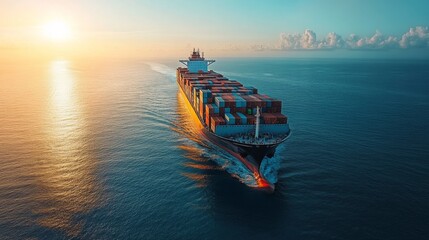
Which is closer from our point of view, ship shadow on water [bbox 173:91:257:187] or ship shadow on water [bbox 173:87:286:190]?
ship shadow on water [bbox 173:87:286:190]

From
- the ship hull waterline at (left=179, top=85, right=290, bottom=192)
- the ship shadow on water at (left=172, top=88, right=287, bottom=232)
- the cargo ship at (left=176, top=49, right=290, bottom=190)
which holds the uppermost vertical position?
the cargo ship at (left=176, top=49, right=290, bottom=190)

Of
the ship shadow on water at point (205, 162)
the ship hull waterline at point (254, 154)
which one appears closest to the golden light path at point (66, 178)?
the ship shadow on water at point (205, 162)

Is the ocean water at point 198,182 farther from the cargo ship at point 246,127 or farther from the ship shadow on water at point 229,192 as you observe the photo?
the cargo ship at point 246,127

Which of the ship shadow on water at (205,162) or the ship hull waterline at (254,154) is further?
the ship shadow on water at (205,162)

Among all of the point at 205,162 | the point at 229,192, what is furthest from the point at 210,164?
the point at 229,192

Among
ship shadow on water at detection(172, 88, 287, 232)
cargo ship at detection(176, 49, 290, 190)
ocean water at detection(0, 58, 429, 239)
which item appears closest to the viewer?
ocean water at detection(0, 58, 429, 239)

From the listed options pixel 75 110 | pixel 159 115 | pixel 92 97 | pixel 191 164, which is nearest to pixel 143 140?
pixel 191 164

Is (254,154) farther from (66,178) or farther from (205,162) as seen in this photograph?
(66,178)

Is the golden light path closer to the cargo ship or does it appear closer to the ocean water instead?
the ocean water

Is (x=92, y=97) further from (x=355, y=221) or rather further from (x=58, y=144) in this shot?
(x=355, y=221)

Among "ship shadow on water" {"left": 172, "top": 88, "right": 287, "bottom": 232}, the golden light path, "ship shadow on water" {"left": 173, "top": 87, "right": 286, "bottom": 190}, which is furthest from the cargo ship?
the golden light path

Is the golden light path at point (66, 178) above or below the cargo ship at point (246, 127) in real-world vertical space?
below
